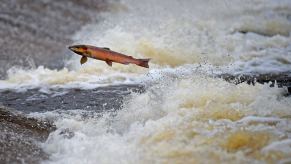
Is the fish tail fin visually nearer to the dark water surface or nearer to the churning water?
the churning water

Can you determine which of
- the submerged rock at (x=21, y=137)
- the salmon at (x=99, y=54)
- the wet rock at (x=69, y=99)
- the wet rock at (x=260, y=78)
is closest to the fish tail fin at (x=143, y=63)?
the salmon at (x=99, y=54)

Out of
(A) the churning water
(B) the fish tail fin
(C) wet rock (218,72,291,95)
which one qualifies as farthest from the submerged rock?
(C) wet rock (218,72,291,95)

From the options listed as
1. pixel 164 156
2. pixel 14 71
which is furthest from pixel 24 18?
pixel 164 156

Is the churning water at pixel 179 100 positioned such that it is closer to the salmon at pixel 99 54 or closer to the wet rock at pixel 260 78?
the wet rock at pixel 260 78

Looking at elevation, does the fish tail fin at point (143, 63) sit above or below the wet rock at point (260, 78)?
above

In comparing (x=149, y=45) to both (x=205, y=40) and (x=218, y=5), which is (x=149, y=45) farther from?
(x=218, y=5)

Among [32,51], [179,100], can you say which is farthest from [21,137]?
[32,51]

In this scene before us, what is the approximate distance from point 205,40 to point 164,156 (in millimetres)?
6786

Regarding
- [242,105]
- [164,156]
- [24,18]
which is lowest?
[164,156]

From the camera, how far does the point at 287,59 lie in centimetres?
885

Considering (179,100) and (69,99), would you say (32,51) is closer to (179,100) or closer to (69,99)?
(69,99)

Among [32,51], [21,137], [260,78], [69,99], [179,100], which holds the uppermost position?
[32,51]

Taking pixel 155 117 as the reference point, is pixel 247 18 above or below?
above

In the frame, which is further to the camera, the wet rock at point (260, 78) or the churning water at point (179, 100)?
the wet rock at point (260, 78)
